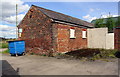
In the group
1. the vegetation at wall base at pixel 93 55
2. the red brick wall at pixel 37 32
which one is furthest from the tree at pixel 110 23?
the red brick wall at pixel 37 32

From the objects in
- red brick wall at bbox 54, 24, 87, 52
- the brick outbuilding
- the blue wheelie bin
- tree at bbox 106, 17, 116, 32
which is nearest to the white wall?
red brick wall at bbox 54, 24, 87, 52

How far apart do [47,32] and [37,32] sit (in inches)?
63.0

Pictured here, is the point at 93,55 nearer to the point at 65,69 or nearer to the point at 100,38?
the point at 65,69

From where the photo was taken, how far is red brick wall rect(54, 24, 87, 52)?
1139cm

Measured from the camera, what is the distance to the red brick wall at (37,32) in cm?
1127

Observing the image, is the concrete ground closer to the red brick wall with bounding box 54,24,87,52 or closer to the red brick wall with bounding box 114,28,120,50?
the red brick wall with bounding box 54,24,87,52

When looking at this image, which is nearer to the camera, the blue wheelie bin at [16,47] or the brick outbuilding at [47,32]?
the brick outbuilding at [47,32]

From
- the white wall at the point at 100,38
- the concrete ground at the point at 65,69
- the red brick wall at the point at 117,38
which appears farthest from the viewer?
the white wall at the point at 100,38

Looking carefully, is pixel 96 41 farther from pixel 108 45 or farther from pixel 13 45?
pixel 13 45

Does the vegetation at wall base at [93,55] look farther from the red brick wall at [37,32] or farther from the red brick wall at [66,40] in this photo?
the red brick wall at [37,32]

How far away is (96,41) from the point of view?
1508 centimetres

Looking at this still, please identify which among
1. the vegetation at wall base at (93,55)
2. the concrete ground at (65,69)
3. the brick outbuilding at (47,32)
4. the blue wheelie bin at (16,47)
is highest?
the brick outbuilding at (47,32)

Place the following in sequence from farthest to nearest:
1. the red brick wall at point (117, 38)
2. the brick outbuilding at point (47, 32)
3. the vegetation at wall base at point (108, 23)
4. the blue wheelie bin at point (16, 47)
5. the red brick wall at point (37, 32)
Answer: the vegetation at wall base at point (108, 23)
the red brick wall at point (117, 38)
the blue wheelie bin at point (16, 47)
the red brick wall at point (37, 32)
the brick outbuilding at point (47, 32)

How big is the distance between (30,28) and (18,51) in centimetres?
311
